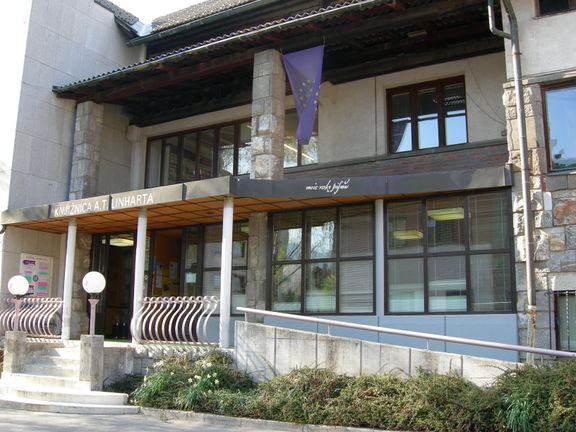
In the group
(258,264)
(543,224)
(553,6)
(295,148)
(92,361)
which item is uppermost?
(553,6)

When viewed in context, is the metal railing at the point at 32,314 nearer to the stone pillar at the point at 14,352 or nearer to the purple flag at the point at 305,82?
the stone pillar at the point at 14,352

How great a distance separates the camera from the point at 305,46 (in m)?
12.7

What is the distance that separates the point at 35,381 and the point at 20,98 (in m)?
7.07

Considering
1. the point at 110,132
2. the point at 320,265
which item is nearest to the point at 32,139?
the point at 110,132

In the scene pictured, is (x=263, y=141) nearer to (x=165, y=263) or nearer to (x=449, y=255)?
(x=449, y=255)

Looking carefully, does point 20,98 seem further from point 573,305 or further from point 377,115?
point 573,305

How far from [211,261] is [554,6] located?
8.50 m

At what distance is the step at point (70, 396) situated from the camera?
9609mm

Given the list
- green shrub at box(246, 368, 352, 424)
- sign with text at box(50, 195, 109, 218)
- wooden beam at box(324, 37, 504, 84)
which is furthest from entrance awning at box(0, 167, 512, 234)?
green shrub at box(246, 368, 352, 424)

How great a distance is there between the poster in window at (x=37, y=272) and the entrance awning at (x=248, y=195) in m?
1.33

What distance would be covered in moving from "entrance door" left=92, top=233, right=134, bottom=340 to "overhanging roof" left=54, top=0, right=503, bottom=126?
138 inches

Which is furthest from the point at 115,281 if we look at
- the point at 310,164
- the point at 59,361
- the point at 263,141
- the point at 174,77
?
the point at 263,141

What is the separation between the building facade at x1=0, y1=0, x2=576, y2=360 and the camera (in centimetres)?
1032

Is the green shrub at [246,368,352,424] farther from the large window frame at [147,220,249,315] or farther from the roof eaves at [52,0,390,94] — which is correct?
the roof eaves at [52,0,390,94]
